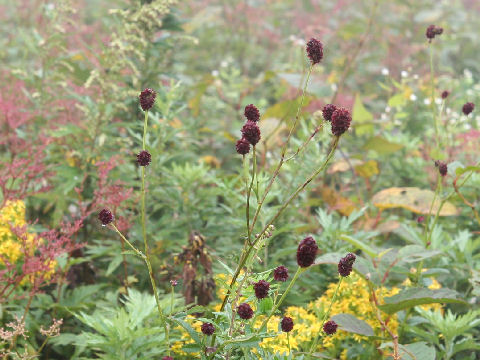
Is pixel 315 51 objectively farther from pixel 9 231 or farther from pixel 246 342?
pixel 9 231

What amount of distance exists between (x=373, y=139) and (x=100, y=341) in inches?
73.1

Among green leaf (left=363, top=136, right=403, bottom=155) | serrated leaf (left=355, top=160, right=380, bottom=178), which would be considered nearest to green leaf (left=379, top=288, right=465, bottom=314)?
serrated leaf (left=355, top=160, right=380, bottom=178)

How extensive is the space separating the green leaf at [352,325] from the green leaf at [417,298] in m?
0.08

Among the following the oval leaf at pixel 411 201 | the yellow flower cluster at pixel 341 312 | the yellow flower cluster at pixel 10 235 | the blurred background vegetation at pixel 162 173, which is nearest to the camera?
the yellow flower cluster at pixel 341 312

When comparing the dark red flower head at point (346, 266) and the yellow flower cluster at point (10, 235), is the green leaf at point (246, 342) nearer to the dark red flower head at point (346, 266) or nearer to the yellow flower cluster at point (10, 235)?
the dark red flower head at point (346, 266)

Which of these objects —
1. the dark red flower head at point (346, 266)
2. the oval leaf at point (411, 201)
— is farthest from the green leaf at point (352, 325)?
the oval leaf at point (411, 201)

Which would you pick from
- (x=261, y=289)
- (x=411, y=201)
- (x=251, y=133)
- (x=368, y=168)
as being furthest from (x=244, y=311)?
(x=368, y=168)

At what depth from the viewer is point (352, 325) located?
155 cm

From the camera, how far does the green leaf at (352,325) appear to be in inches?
59.9

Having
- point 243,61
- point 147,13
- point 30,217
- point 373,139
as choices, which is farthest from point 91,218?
point 243,61

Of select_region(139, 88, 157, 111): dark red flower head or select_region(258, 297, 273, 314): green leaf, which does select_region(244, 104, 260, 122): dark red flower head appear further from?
select_region(258, 297, 273, 314): green leaf

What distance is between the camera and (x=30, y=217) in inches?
99.3

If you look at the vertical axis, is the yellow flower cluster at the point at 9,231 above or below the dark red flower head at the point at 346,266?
below

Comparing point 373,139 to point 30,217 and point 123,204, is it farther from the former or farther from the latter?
point 30,217
